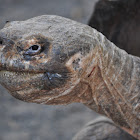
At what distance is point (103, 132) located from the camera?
1.59 meters

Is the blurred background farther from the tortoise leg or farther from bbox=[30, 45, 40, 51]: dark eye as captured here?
bbox=[30, 45, 40, 51]: dark eye

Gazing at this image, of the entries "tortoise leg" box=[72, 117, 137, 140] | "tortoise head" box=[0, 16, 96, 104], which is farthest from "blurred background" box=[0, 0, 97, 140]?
"tortoise head" box=[0, 16, 96, 104]

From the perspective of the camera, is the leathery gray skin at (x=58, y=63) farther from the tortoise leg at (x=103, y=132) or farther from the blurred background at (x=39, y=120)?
the blurred background at (x=39, y=120)

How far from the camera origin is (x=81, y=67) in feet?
3.15

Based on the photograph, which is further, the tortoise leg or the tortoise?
the tortoise leg

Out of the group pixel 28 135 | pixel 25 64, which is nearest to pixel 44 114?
pixel 28 135

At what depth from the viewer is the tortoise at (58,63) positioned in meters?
0.92

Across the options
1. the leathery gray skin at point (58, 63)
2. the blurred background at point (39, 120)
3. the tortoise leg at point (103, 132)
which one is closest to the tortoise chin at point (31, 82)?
the leathery gray skin at point (58, 63)

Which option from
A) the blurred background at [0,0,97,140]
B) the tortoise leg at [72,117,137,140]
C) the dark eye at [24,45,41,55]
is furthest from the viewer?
the blurred background at [0,0,97,140]

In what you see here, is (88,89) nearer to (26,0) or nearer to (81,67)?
(81,67)

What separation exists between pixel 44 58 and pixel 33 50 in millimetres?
42

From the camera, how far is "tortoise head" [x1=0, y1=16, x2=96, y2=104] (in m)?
0.91

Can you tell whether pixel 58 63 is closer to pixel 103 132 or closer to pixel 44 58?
pixel 44 58

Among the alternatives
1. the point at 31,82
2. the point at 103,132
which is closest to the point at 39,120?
the point at 103,132
